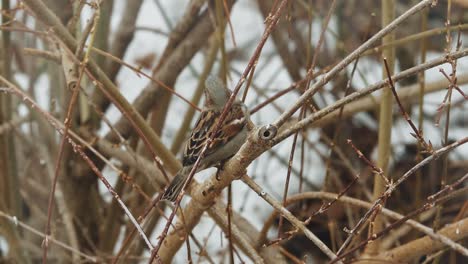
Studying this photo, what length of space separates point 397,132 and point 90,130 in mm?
1859

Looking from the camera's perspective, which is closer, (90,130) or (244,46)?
(90,130)


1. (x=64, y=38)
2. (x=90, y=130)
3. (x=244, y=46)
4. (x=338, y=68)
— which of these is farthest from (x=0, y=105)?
(x=338, y=68)

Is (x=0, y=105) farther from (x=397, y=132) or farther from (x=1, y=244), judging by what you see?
(x=397, y=132)

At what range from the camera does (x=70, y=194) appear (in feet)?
Answer: 11.3

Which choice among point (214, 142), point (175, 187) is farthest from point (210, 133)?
point (175, 187)

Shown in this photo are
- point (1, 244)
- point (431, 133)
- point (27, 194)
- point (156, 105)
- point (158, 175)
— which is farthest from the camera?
point (431, 133)

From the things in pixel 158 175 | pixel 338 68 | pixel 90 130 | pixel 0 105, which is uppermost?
pixel 0 105

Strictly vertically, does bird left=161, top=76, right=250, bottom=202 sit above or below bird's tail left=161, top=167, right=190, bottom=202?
above

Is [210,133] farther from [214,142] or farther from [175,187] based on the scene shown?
[175,187]

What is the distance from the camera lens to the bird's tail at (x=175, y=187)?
212 centimetres

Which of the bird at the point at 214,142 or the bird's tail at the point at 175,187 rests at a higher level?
the bird at the point at 214,142

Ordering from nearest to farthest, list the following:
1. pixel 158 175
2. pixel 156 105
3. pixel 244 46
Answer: pixel 158 175 < pixel 156 105 < pixel 244 46

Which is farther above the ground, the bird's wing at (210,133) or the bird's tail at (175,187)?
the bird's wing at (210,133)

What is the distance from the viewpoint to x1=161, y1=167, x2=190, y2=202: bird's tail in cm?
212
